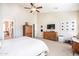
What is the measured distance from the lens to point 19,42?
1898mm

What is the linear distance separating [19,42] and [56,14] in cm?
69

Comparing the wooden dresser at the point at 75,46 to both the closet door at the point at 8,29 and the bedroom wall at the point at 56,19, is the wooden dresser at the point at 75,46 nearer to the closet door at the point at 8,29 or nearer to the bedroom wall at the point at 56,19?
the bedroom wall at the point at 56,19

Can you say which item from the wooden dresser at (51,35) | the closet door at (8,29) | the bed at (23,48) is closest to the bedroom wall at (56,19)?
the wooden dresser at (51,35)

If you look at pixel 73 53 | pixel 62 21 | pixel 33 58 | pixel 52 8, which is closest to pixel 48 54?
pixel 33 58

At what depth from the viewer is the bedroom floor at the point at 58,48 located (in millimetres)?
1896

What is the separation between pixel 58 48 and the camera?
1.94 m

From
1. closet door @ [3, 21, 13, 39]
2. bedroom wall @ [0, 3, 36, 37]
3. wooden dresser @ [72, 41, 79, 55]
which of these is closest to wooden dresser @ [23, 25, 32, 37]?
bedroom wall @ [0, 3, 36, 37]

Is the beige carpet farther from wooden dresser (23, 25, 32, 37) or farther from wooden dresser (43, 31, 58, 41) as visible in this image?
wooden dresser (23, 25, 32, 37)

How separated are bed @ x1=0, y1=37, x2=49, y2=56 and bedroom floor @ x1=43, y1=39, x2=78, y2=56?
2.4 inches

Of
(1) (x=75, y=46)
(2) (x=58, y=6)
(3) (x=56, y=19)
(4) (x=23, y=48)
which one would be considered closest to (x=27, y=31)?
(4) (x=23, y=48)

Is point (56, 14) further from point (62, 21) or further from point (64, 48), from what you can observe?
point (64, 48)

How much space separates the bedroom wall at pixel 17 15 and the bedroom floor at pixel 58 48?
40 centimetres

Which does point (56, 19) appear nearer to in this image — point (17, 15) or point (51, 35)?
point (51, 35)

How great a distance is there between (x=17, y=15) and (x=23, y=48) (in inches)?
19.5
